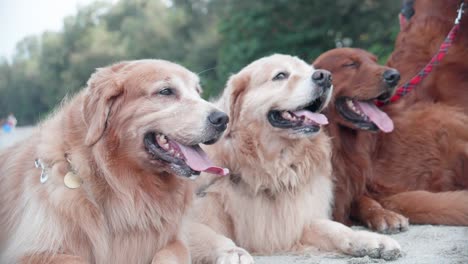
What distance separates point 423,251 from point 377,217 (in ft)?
2.57

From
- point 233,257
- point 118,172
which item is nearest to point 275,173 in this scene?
point 233,257

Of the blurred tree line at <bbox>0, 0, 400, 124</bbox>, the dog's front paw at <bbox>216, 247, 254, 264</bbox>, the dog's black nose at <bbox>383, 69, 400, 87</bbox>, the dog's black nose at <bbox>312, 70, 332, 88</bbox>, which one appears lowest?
the blurred tree line at <bbox>0, 0, 400, 124</bbox>

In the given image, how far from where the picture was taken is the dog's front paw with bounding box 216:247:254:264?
12.3 feet

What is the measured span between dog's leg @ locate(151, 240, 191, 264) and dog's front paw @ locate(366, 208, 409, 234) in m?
1.88

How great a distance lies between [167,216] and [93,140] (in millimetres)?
680

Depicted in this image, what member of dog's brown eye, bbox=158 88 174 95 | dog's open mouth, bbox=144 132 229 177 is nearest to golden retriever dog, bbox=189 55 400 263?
dog's open mouth, bbox=144 132 229 177

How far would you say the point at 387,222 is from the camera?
4.84m

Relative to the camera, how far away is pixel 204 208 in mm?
4648

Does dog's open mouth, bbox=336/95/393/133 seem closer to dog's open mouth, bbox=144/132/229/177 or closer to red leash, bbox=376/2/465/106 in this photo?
red leash, bbox=376/2/465/106

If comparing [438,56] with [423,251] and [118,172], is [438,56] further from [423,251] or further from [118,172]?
[118,172]

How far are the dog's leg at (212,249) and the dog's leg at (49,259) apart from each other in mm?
938

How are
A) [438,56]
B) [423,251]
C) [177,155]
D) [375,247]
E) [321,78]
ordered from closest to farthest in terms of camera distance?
[177,155], [375,247], [423,251], [321,78], [438,56]

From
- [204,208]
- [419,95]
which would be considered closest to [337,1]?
[419,95]

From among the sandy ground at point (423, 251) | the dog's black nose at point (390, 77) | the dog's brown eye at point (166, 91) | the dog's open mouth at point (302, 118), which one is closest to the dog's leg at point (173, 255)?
the sandy ground at point (423, 251)
